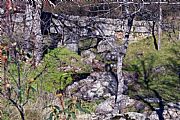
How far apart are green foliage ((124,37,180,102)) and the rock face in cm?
43

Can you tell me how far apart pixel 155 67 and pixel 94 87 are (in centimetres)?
167

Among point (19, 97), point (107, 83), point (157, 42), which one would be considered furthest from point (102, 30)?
point (19, 97)

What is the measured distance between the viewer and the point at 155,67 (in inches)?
369

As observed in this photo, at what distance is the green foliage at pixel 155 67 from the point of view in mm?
8312

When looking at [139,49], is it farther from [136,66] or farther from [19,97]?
[19,97]

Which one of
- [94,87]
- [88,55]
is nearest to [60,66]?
[94,87]

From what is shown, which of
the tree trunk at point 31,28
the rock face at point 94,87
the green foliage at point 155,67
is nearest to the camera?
the tree trunk at point 31,28

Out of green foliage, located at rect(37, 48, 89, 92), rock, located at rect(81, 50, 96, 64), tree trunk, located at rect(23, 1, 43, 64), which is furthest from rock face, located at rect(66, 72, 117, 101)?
tree trunk, located at rect(23, 1, 43, 64)

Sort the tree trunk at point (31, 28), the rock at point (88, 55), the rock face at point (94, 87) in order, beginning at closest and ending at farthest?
the tree trunk at point (31, 28)
the rock face at point (94, 87)
the rock at point (88, 55)

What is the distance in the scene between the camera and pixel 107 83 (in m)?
8.56

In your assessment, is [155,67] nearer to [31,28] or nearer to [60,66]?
[60,66]

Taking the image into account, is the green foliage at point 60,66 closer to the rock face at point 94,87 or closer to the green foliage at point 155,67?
the rock face at point 94,87

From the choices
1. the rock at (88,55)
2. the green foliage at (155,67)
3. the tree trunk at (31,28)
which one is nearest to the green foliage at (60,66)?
the rock at (88,55)

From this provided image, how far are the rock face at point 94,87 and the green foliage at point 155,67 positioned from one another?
1.42ft
